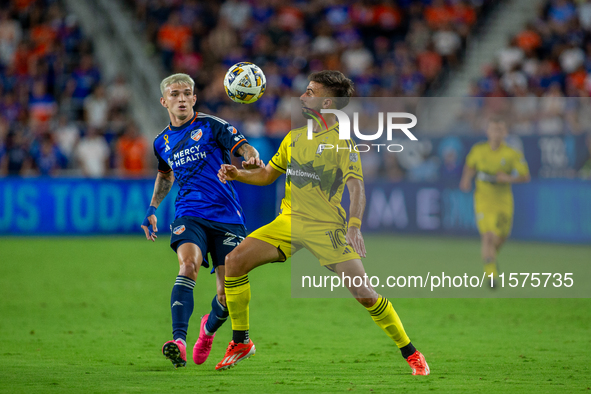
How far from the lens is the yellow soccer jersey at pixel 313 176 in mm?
6098

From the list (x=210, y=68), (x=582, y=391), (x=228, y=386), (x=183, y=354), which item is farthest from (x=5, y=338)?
(x=210, y=68)

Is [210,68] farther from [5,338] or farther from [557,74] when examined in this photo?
[5,338]

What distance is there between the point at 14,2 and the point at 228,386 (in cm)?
2022

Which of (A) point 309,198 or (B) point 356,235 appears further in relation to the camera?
(A) point 309,198

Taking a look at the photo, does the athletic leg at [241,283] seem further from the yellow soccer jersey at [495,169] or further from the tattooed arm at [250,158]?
the yellow soccer jersey at [495,169]

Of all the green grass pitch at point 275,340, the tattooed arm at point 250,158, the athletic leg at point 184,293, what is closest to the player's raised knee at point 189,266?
the athletic leg at point 184,293

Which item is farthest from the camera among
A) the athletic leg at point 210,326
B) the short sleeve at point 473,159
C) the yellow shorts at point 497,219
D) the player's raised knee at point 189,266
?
the short sleeve at point 473,159

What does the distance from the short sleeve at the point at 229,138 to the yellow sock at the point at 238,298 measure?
3.78ft

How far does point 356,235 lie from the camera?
5.57 metres

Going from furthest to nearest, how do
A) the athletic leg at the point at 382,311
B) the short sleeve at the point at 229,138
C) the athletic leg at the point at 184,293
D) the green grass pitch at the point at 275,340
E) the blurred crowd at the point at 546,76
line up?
the blurred crowd at the point at 546,76 → the short sleeve at the point at 229,138 → the athletic leg at the point at 184,293 → the athletic leg at the point at 382,311 → the green grass pitch at the point at 275,340

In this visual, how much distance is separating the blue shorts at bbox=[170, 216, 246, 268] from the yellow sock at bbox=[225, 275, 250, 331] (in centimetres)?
52

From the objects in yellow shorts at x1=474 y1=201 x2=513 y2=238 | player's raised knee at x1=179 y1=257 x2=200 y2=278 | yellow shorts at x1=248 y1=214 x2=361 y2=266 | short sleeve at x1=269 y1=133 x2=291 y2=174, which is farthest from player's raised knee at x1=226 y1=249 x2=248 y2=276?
yellow shorts at x1=474 y1=201 x2=513 y2=238

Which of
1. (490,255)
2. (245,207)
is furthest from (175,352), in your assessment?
(245,207)

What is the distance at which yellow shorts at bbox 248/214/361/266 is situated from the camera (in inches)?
233
